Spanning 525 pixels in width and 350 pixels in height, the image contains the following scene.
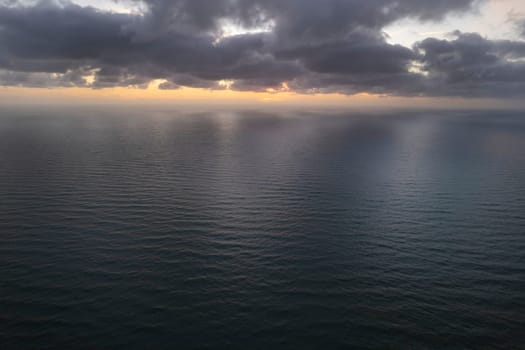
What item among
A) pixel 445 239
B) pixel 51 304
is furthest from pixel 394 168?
pixel 51 304

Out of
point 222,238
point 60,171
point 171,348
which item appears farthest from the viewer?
point 60,171

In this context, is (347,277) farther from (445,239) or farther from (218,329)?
(445,239)

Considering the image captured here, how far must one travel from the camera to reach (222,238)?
58.8 meters

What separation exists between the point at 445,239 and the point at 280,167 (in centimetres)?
6442

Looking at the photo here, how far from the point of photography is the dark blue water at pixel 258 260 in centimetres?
3684

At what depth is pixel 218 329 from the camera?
37156 millimetres

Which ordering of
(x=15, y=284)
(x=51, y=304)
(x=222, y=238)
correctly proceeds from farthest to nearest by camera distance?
(x=222, y=238) → (x=15, y=284) → (x=51, y=304)

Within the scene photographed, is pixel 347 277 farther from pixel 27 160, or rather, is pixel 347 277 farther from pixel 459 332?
pixel 27 160

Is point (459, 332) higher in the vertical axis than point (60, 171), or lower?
lower

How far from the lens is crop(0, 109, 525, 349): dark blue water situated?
121 feet

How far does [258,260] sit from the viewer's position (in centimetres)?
5147

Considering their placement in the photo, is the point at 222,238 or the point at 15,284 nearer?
the point at 15,284

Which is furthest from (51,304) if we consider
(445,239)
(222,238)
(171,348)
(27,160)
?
(27,160)

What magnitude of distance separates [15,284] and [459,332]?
54497 mm
